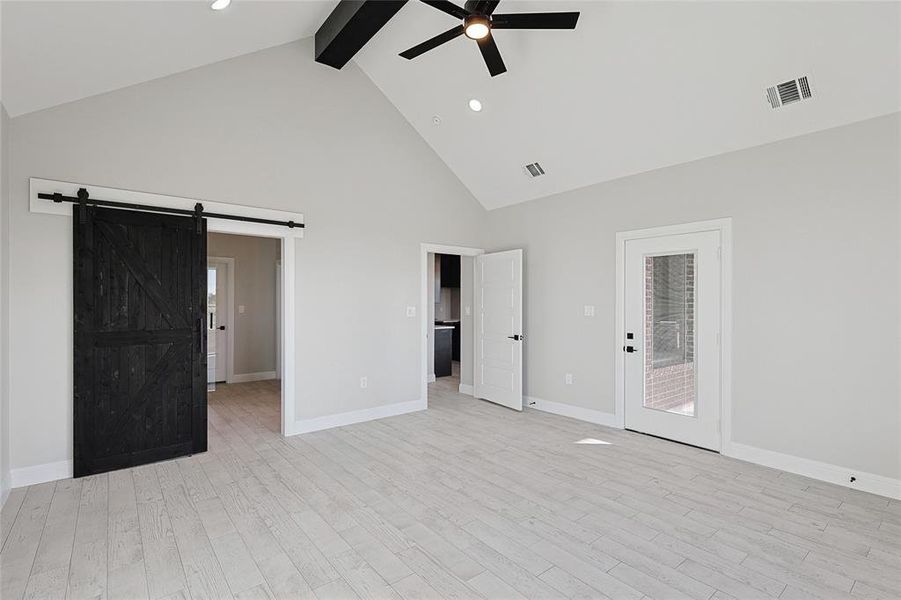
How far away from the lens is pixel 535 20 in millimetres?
2934

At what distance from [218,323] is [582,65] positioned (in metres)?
6.62

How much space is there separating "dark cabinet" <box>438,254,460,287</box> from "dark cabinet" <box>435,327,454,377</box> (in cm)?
142

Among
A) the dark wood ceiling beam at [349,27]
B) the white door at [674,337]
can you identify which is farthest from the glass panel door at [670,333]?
the dark wood ceiling beam at [349,27]

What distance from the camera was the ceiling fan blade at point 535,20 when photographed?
9.43 ft

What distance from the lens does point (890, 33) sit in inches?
110

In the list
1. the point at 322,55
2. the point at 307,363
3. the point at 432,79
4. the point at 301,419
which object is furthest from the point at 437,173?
the point at 301,419

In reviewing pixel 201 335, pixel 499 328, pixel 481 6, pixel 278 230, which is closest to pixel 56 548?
pixel 201 335


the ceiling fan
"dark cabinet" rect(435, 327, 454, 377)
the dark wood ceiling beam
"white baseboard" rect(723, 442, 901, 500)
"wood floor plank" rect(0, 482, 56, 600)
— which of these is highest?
the dark wood ceiling beam

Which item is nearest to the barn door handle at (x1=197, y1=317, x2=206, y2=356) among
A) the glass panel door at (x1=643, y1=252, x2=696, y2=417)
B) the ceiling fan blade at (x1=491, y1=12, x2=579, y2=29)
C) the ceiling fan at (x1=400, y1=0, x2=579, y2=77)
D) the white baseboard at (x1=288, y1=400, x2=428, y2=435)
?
the white baseboard at (x1=288, y1=400, x2=428, y2=435)

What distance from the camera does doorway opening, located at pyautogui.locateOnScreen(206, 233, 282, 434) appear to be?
734 cm

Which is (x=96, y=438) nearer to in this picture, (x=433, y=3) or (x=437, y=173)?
(x=433, y=3)

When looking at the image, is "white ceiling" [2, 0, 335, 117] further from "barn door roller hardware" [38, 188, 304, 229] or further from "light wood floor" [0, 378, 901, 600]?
"light wood floor" [0, 378, 901, 600]

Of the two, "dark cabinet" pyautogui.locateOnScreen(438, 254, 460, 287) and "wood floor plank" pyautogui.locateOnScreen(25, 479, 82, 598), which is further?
"dark cabinet" pyautogui.locateOnScreen(438, 254, 460, 287)

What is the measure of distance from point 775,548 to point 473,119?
15.0 ft
